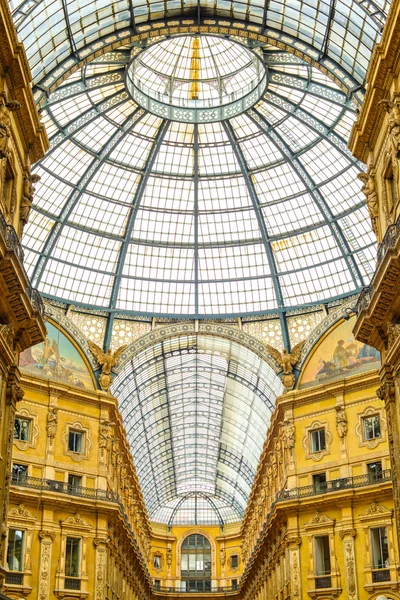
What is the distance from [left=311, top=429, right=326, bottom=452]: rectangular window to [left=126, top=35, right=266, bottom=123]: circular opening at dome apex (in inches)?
824

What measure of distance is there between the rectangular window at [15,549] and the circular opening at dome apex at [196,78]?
87.3 feet

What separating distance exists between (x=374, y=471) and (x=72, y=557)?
60.2ft

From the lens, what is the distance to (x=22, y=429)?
45.1 m

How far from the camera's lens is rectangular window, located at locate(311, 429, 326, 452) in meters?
47.9

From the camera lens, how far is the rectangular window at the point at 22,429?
44.7 m

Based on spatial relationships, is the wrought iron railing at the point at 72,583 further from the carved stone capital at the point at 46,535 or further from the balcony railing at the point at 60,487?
the balcony railing at the point at 60,487

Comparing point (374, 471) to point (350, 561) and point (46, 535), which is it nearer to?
point (350, 561)

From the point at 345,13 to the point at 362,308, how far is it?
13.8 meters

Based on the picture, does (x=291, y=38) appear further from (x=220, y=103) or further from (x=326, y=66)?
(x=220, y=103)

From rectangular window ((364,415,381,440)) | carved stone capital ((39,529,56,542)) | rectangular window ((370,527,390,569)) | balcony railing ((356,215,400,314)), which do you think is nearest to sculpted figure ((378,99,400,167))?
balcony railing ((356,215,400,314))

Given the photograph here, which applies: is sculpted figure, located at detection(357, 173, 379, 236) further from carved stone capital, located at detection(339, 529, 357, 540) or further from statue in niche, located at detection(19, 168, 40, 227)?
carved stone capital, located at detection(339, 529, 357, 540)

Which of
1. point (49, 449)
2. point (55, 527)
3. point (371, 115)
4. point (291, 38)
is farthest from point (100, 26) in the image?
point (55, 527)

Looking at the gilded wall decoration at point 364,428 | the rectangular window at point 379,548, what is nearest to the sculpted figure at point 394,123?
the gilded wall decoration at point 364,428

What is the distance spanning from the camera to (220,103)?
49.5 metres
